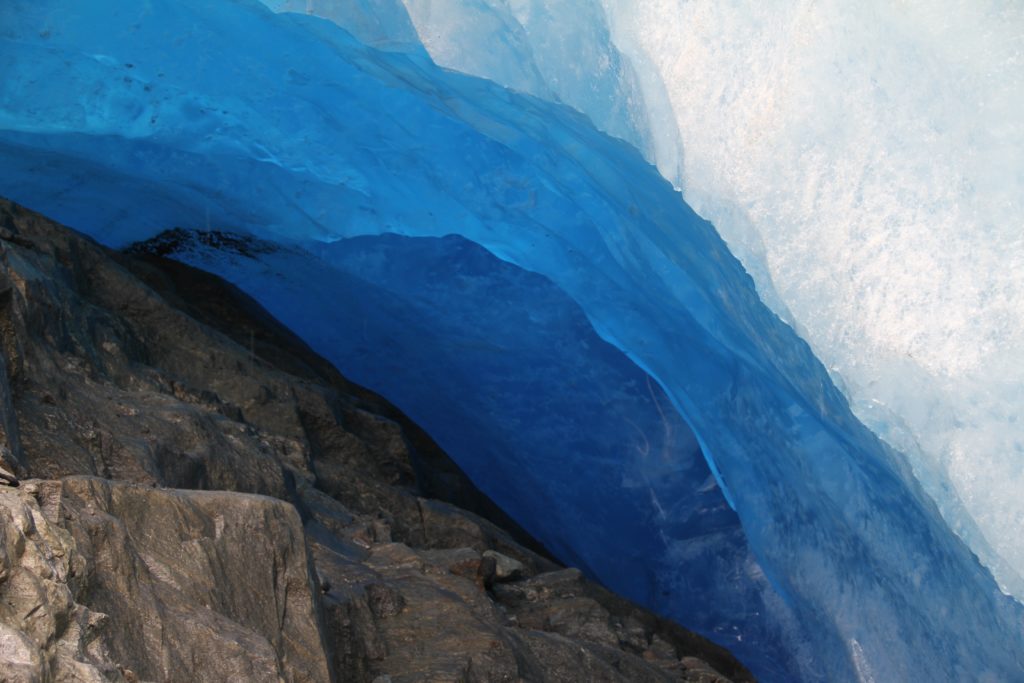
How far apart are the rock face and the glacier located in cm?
69

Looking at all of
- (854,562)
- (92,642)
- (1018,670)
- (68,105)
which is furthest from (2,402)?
(1018,670)

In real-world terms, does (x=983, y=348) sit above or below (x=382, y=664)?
above

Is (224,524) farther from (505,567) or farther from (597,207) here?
(597,207)

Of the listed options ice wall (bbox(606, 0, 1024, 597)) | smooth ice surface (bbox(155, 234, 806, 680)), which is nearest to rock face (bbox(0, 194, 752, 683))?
smooth ice surface (bbox(155, 234, 806, 680))

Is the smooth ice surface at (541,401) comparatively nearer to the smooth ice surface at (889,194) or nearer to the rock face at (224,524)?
the rock face at (224,524)

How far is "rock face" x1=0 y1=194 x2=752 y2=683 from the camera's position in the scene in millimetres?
2396

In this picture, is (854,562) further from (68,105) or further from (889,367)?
(68,105)

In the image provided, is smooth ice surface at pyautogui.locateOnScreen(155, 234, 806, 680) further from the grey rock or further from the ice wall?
the grey rock

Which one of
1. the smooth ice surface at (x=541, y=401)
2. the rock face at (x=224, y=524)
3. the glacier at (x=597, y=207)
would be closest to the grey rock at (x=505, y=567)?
the rock face at (x=224, y=524)

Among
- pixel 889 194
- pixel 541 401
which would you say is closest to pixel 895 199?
pixel 889 194

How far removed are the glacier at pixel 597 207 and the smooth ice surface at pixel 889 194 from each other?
2cm

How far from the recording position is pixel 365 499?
5.71 m

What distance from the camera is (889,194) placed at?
556cm

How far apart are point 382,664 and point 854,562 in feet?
11.7
